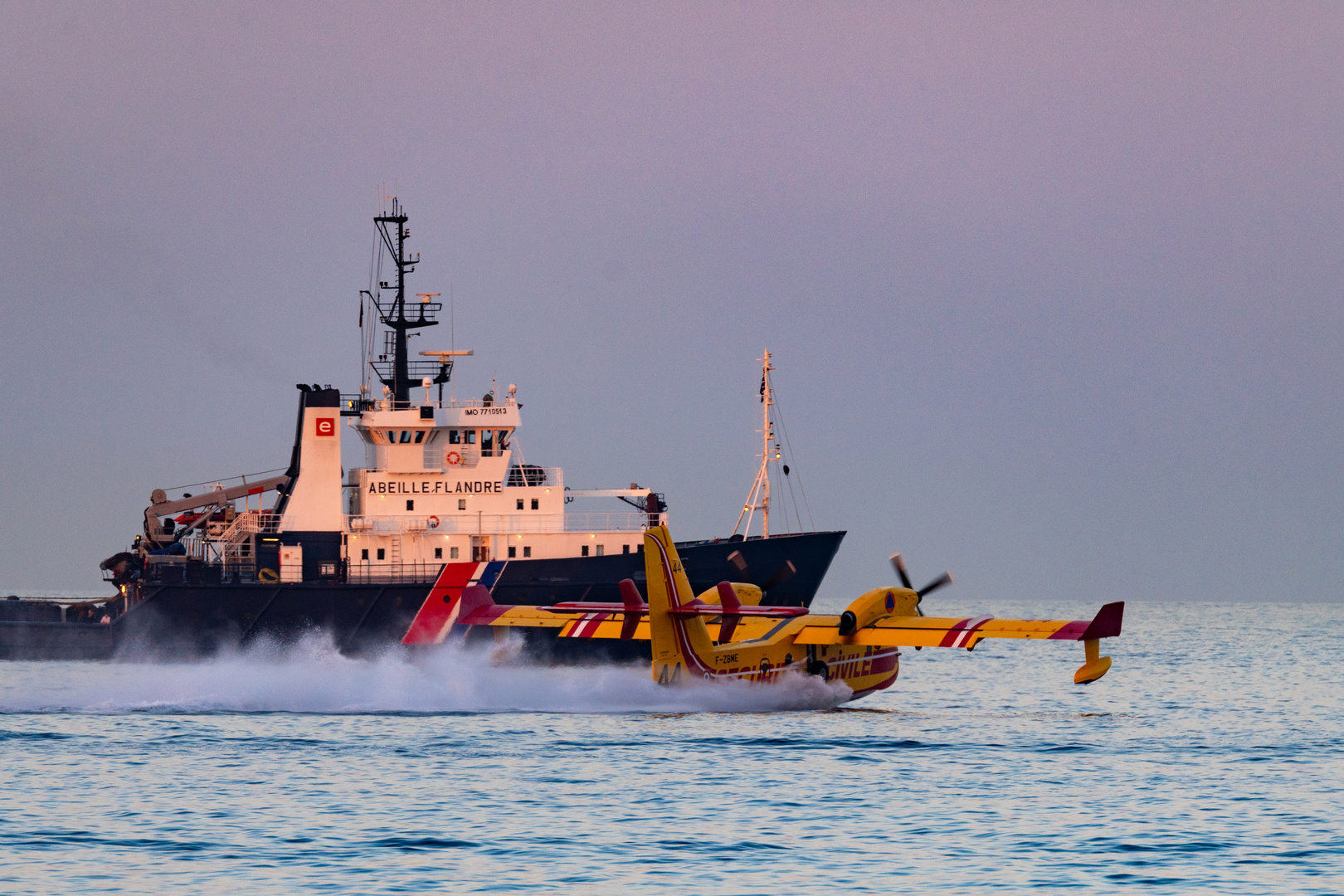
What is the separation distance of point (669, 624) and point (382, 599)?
14.6 metres

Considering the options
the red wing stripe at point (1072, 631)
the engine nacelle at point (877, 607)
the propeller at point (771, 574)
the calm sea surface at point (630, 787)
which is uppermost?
the propeller at point (771, 574)

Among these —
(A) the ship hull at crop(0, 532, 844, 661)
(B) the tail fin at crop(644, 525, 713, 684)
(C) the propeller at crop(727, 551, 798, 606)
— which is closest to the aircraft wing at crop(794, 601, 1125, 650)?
(B) the tail fin at crop(644, 525, 713, 684)

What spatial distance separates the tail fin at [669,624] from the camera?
105ft

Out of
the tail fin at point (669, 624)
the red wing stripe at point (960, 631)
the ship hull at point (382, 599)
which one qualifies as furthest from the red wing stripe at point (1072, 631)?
the ship hull at point (382, 599)

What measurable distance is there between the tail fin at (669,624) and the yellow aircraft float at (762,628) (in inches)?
0.7

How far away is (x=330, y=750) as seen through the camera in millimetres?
27156

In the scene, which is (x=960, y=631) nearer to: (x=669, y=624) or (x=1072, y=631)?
(x=1072, y=631)

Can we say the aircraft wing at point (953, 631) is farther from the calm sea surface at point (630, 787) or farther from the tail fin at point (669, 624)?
the tail fin at point (669, 624)

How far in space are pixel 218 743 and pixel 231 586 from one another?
680 inches

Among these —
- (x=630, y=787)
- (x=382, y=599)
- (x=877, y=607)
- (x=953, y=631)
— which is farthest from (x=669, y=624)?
(x=382, y=599)

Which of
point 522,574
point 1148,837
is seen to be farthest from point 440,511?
point 1148,837

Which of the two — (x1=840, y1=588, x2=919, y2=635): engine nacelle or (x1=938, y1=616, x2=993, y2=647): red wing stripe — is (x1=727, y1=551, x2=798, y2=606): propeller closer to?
(x1=840, y1=588, x2=919, y2=635): engine nacelle

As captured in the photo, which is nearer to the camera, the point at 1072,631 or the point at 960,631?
the point at 1072,631

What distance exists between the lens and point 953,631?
33031 millimetres
